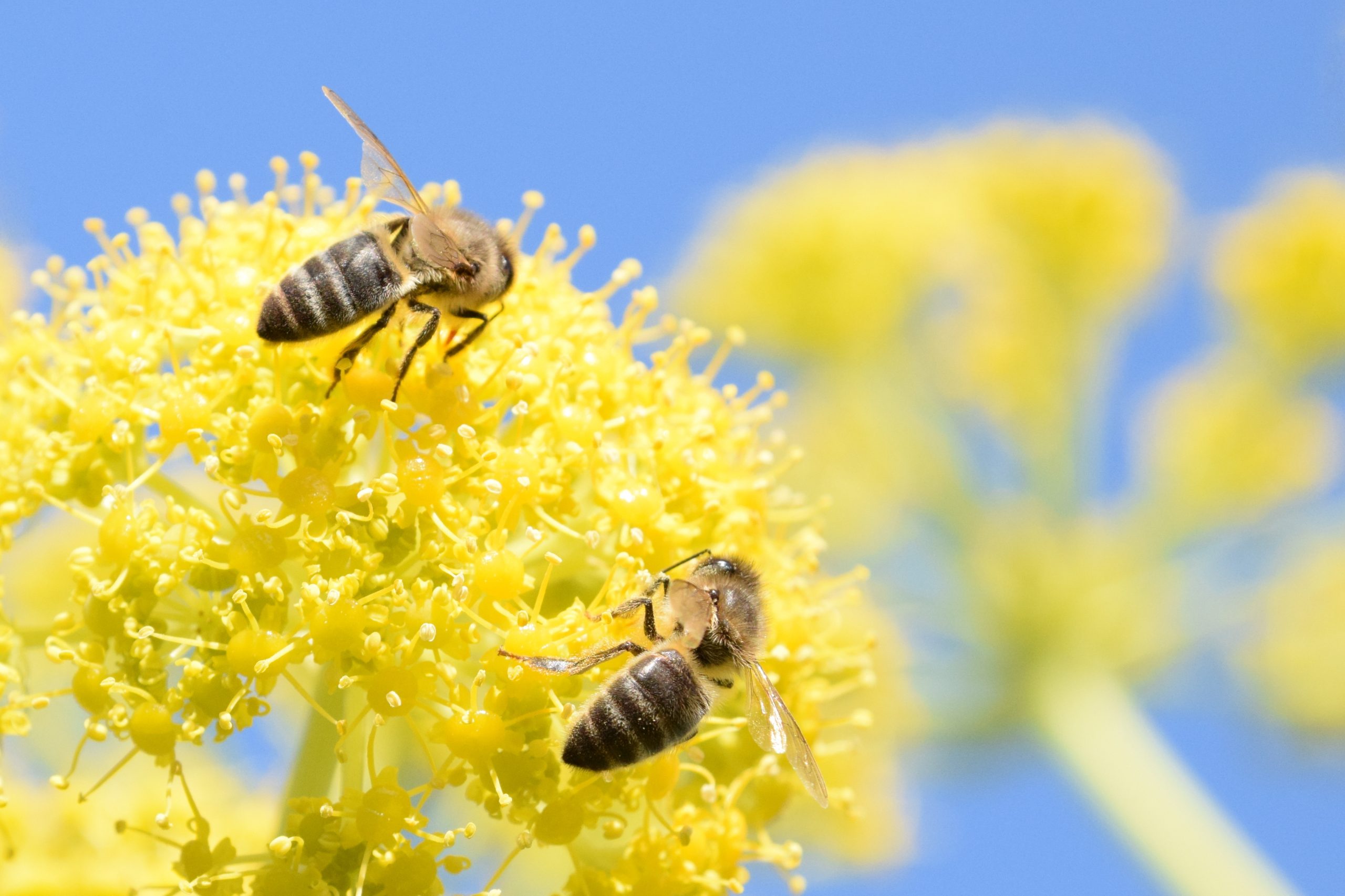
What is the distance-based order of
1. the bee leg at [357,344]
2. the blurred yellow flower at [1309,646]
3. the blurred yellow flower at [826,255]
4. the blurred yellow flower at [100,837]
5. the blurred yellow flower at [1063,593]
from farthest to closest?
1. the blurred yellow flower at [826,255]
2. the blurred yellow flower at [1309,646]
3. the blurred yellow flower at [1063,593]
4. the blurred yellow flower at [100,837]
5. the bee leg at [357,344]

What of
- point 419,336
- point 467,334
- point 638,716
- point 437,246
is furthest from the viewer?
point 467,334

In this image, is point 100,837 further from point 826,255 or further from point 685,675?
point 826,255

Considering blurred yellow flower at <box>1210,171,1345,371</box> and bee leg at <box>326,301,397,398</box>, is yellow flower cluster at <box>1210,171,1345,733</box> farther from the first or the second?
bee leg at <box>326,301,397,398</box>

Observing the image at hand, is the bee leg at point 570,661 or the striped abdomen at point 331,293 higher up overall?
the striped abdomen at point 331,293

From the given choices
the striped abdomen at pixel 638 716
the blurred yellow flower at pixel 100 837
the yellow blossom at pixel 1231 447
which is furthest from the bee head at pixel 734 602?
the yellow blossom at pixel 1231 447

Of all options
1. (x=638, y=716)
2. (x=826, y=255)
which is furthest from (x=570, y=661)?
(x=826, y=255)

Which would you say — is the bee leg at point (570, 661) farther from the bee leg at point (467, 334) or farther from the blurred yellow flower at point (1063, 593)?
the blurred yellow flower at point (1063, 593)

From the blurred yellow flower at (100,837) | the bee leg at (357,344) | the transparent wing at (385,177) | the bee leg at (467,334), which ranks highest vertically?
the transparent wing at (385,177)

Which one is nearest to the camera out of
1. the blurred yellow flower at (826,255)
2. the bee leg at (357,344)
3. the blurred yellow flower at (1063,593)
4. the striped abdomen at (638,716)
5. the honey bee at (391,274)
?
the striped abdomen at (638,716)
